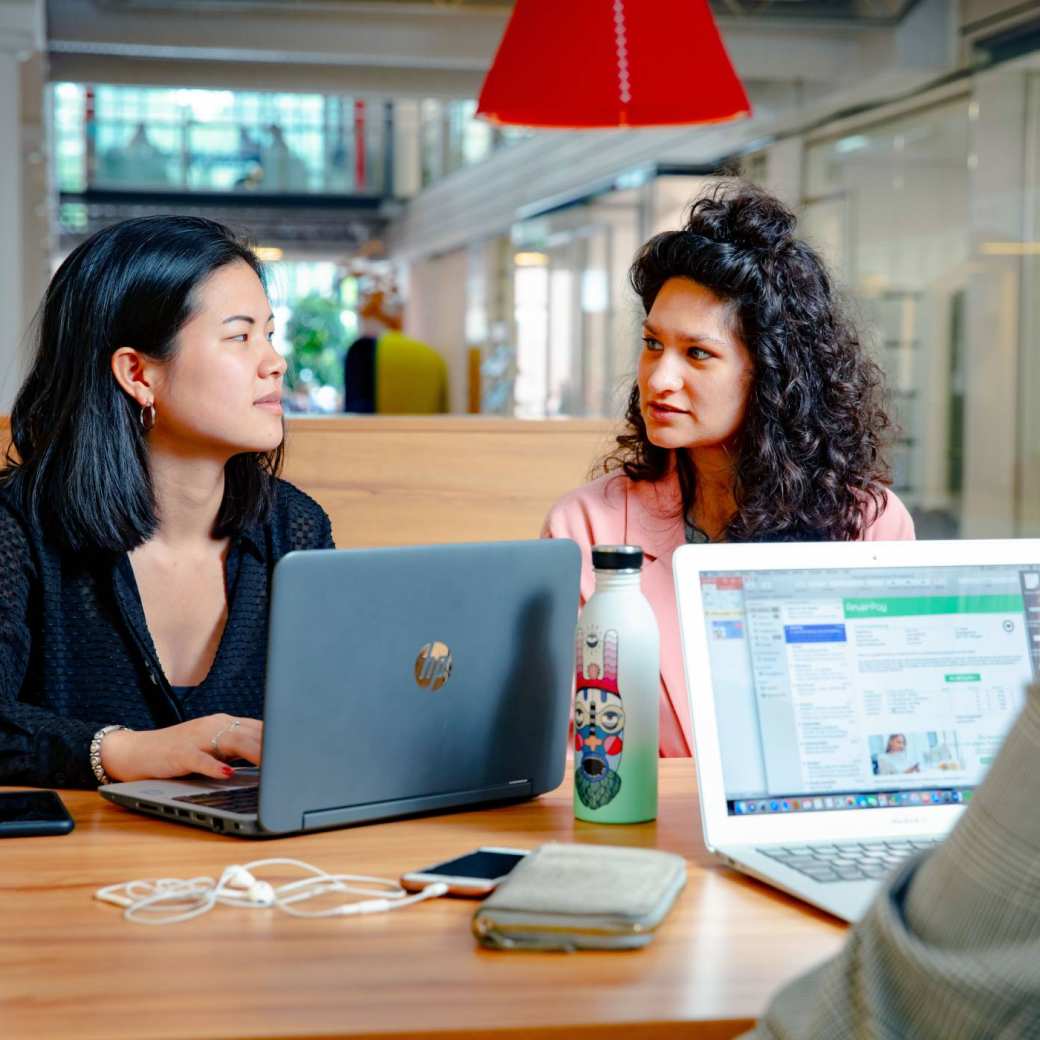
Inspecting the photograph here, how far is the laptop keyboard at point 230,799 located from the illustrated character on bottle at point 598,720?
313 mm

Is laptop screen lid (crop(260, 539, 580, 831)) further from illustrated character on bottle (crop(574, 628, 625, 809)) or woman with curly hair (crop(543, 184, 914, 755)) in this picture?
woman with curly hair (crop(543, 184, 914, 755))

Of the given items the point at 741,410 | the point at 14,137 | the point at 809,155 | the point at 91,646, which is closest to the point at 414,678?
the point at 91,646

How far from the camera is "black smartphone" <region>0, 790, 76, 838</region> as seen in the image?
→ 1.44 meters

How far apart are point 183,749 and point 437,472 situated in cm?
171

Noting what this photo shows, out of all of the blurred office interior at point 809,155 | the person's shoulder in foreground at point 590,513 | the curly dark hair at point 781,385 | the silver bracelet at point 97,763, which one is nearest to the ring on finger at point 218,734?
the silver bracelet at point 97,763

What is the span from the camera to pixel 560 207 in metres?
11.9

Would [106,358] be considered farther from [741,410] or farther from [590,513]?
[741,410]

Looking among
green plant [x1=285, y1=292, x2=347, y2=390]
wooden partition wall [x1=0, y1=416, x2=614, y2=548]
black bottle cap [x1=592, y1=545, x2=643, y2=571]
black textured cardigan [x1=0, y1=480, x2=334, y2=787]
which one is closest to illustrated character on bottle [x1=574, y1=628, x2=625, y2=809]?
black bottle cap [x1=592, y1=545, x2=643, y2=571]

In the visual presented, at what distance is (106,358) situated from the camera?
2141mm

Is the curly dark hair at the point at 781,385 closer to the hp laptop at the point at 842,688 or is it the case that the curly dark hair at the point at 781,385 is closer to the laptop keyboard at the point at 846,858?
the hp laptop at the point at 842,688

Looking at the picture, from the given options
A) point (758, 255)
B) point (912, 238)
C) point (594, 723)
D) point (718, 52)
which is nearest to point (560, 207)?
point (912, 238)

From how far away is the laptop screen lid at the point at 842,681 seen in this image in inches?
54.1

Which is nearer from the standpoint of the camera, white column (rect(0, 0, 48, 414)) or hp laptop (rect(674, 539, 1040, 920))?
hp laptop (rect(674, 539, 1040, 920))

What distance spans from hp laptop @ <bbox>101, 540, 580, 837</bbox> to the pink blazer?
51 centimetres
